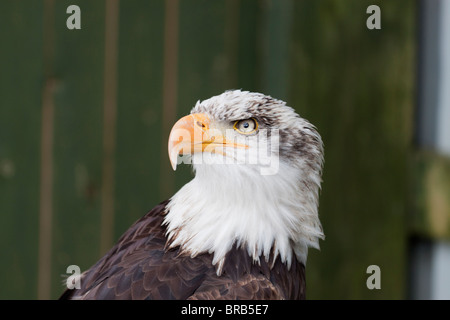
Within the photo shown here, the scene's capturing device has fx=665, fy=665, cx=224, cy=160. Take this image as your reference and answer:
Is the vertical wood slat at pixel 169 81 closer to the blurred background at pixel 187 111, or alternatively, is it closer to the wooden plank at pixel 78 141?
the blurred background at pixel 187 111

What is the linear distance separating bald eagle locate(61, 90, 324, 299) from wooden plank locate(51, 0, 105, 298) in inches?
26.3

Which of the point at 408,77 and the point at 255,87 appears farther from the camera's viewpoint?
the point at 255,87

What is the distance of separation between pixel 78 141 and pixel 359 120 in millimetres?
826

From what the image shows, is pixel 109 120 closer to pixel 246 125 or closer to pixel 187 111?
pixel 187 111


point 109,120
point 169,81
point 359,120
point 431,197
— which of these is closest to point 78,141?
point 109,120

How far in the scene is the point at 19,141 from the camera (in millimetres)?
1831

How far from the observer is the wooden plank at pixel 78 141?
1860mm

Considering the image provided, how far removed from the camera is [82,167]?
1907mm

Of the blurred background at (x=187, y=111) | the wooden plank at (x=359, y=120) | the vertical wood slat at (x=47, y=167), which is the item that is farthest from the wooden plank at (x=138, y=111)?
the wooden plank at (x=359, y=120)

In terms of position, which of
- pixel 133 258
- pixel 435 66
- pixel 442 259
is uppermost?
pixel 435 66

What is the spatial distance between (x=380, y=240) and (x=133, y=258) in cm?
101

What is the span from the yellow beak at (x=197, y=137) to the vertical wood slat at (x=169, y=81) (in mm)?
816
